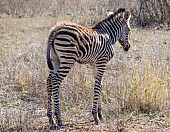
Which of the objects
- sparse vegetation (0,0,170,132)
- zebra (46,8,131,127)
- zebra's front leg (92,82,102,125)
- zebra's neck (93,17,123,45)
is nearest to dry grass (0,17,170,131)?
sparse vegetation (0,0,170,132)

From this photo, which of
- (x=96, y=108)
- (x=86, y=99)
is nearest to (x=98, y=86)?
(x=96, y=108)

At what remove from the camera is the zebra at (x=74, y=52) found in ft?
20.5

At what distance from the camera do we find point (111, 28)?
725cm

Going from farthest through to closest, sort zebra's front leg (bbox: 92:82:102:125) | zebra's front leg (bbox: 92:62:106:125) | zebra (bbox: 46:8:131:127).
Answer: zebra's front leg (bbox: 92:62:106:125) < zebra's front leg (bbox: 92:82:102:125) < zebra (bbox: 46:8:131:127)

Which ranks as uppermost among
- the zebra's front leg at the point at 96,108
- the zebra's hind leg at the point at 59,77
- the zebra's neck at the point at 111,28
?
the zebra's neck at the point at 111,28

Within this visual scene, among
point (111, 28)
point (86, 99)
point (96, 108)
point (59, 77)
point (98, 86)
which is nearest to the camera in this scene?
point (59, 77)

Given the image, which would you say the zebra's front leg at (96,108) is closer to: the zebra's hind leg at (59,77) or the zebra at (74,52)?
the zebra at (74,52)

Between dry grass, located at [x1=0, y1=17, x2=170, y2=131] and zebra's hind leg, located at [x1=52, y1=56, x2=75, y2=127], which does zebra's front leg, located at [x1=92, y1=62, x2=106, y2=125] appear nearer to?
dry grass, located at [x1=0, y1=17, x2=170, y2=131]

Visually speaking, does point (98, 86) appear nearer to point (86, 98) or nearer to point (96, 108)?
point (96, 108)

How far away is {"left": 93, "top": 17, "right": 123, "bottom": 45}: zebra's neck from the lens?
7.16 m

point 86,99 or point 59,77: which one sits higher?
point 59,77

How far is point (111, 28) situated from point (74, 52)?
1.21 m

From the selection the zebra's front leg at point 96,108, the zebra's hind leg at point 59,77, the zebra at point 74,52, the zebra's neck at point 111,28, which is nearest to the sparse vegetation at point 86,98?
the zebra's front leg at point 96,108

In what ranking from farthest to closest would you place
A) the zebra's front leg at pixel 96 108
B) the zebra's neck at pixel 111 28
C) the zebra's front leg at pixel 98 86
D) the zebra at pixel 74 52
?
the zebra's neck at pixel 111 28 → the zebra's front leg at pixel 98 86 → the zebra's front leg at pixel 96 108 → the zebra at pixel 74 52
